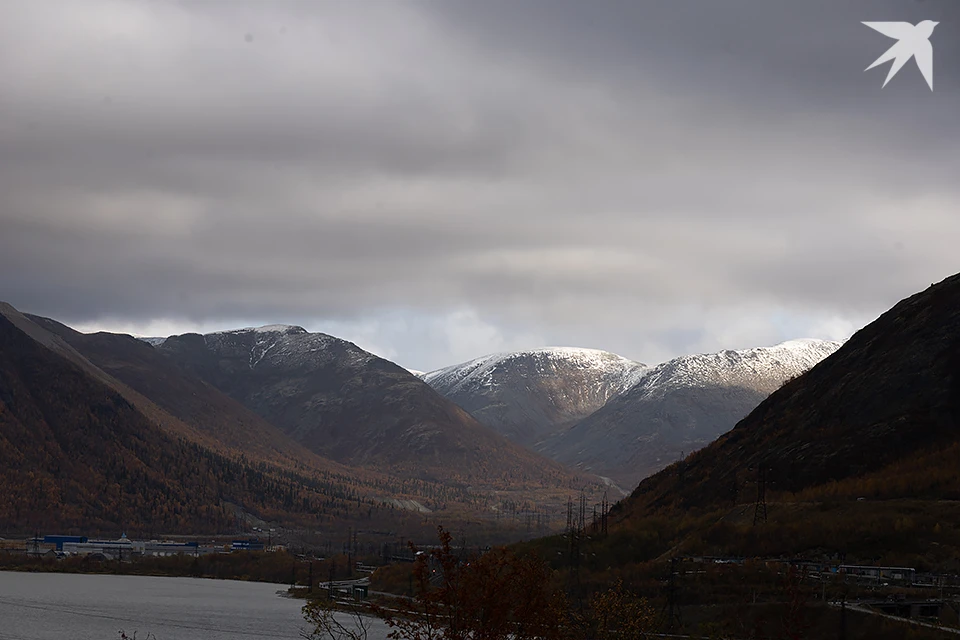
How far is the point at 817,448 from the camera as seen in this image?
193250 mm

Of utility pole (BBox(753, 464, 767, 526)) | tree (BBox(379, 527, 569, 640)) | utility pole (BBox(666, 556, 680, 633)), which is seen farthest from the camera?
utility pole (BBox(753, 464, 767, 526))

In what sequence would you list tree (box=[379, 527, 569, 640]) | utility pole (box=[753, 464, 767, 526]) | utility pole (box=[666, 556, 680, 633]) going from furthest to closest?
utility pole (box=[753, 464, 767, 526]), utility pole (box=[666, 556, 680, 633]), tree (box=[379, 527, 569, 640])

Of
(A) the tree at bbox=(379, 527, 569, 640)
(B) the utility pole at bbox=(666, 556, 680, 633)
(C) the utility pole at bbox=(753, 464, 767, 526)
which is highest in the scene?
(C) the utility pole at bbox=(753, 464, 767, 526)

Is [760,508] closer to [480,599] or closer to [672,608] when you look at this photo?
[672,608]

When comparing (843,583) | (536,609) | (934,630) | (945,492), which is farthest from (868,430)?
(536,609)

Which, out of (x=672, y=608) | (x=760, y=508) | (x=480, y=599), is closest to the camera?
(x=480, y=599)

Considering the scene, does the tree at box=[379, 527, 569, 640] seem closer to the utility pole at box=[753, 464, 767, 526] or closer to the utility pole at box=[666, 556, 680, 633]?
the utility pole at box=[666, 556, 680, 633]

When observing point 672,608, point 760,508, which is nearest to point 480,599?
point 672,608

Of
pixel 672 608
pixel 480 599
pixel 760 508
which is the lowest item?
pixel 672 608

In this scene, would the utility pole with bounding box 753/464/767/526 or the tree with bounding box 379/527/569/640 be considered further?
the utility pole with bounding box 753/464/767/526

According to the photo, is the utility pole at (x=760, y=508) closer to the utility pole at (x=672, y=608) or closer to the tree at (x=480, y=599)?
the utility pole at (x=672, y=608)

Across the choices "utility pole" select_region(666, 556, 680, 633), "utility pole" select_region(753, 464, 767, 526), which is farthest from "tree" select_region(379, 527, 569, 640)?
"utility pole" select_region(753, 464, 767, 526)

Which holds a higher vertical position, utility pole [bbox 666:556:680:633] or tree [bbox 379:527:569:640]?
tree [bbox 379:527:569:640]

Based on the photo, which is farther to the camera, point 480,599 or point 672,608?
point 672,608
